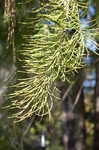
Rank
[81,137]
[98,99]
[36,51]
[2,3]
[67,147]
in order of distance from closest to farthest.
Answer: [36,51], [2,3], [98,99], [81,137], [67,147]

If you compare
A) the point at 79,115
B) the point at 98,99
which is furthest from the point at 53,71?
the point at 79,115

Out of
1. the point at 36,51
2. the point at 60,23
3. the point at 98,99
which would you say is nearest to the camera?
the point at 60,23

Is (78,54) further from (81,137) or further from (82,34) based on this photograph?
(81,137)

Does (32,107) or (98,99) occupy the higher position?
(32,107)

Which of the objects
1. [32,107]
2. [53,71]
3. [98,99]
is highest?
[53,71]

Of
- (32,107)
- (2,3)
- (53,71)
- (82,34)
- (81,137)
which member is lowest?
(81,137)

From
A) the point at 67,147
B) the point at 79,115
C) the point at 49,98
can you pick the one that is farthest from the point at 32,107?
the point at 67,147

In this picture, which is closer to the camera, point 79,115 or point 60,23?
point 60,23

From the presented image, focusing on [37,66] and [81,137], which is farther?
[81,137]

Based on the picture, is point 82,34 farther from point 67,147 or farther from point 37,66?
point 67,147
